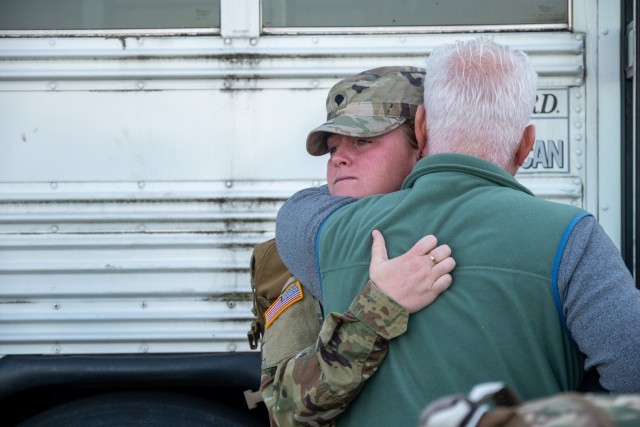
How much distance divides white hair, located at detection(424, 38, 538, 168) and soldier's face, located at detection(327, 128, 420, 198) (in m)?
0.28

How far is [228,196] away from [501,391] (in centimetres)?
183

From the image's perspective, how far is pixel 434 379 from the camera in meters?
1.39

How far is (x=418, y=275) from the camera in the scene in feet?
4.61

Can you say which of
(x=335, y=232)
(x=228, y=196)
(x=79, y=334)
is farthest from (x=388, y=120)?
(x=79, y=334)

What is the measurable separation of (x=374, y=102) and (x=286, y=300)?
18.8 inches

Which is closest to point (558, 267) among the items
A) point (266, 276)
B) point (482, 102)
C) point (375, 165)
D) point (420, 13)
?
point (482, 102)

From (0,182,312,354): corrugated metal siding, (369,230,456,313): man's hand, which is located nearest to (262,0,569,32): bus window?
(0,182,312,354): corrugated metal siding

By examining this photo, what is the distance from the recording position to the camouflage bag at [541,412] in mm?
717

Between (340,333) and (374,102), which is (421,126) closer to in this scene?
(374,102)

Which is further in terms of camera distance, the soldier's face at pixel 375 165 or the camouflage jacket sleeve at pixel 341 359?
the soldier's face at pixel 375 165

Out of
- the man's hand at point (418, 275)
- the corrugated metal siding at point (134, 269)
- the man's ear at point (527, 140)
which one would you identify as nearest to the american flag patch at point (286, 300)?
the man's hand at point (418, 275)

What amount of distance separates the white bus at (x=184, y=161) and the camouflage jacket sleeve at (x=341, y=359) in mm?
1060

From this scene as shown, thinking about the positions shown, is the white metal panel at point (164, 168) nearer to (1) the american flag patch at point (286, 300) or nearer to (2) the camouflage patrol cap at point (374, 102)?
(2) the camouflage patrol cap at point (374, 102)

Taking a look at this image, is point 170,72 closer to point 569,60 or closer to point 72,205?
point 72,205
